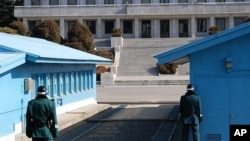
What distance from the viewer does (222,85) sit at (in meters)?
14.6

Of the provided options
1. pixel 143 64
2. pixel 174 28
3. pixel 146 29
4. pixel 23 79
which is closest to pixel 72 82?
pixel 23 79

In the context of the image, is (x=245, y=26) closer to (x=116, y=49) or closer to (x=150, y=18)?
(x=116, y=49)

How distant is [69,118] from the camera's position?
21078 mm

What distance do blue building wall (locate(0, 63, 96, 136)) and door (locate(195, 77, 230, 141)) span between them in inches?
208

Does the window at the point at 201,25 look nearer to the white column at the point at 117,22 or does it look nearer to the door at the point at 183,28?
the door at the point at 183,28

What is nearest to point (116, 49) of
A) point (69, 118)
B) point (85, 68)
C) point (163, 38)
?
point (163, 38)

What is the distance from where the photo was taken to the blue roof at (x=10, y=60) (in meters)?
14.5

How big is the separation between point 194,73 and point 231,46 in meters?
1.17

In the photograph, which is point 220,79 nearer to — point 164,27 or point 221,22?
point 221,22

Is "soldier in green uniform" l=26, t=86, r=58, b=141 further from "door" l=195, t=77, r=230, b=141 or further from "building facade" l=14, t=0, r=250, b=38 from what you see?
"building facade" l=14, t=0, r=250, b=38

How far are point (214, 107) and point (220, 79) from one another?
74cm

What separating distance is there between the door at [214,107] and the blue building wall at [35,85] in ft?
17.3

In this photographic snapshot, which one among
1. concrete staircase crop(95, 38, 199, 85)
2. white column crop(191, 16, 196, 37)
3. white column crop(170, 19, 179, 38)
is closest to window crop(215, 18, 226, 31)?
white column crop(191, 16, 196, 37)

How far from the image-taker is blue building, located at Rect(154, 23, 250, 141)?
47.4 ft
